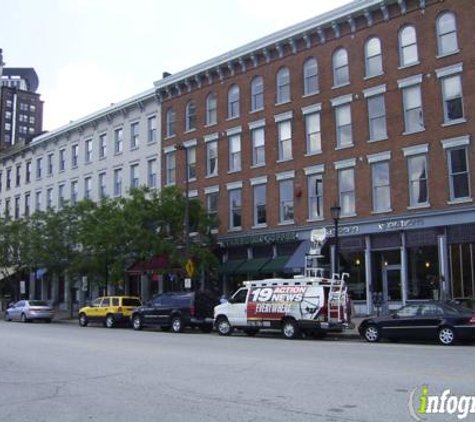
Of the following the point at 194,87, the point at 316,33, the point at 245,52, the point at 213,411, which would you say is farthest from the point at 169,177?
the point at 213,411

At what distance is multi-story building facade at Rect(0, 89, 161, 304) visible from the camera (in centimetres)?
4256

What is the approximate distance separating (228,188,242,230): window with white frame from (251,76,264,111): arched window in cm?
489

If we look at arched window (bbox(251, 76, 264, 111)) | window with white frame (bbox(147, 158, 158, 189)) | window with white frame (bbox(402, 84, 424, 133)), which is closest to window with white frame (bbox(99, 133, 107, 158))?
window with white frame (bbox(147, 158, 158, 189))

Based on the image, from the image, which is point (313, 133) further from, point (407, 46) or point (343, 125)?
point (407, 46)

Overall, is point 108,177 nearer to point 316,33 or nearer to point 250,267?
point 250,267

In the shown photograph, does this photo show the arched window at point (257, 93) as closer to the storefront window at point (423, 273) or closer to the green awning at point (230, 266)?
the green awning at point (230, 266)

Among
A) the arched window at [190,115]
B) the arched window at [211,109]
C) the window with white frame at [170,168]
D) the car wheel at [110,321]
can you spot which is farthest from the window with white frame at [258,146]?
the car wheel at [110,321]

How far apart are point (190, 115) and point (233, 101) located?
12.7 ft

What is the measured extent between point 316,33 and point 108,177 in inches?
780

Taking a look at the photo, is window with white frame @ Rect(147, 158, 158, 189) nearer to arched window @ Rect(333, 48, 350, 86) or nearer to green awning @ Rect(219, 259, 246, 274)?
green awning @ Rect(219, 259, 246, 274)

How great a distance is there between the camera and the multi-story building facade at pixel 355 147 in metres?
27.7

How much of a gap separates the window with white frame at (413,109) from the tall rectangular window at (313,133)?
4.83 meters

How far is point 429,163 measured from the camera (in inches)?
1110

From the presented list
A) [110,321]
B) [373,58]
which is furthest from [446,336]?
[110,321]
